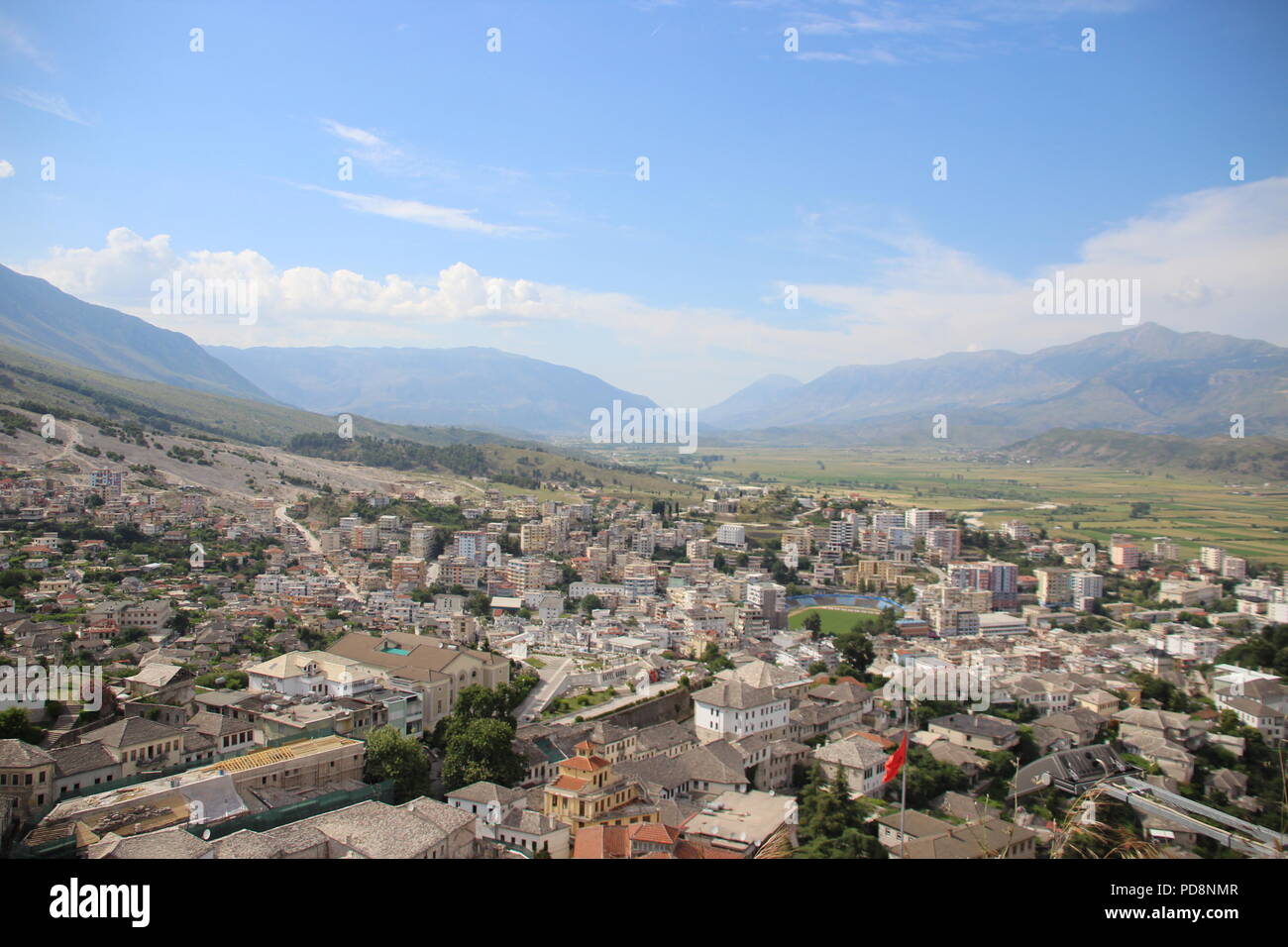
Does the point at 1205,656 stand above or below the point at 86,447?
below

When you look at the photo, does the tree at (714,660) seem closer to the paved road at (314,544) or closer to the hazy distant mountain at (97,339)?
the paved road at (314,544)

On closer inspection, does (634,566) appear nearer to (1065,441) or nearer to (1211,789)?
(1211,789)

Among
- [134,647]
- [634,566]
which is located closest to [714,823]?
[134,647]

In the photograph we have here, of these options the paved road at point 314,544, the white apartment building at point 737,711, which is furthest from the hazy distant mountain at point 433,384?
the white apartment building at point 737,711

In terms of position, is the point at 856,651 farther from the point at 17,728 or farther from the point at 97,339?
the point at 97,339

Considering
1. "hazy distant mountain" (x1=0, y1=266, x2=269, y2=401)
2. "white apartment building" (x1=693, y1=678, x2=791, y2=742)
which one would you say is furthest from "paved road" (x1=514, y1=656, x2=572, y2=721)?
"hazy distant mountain" (x1=0, y1=266, x2=269, y2=401)
